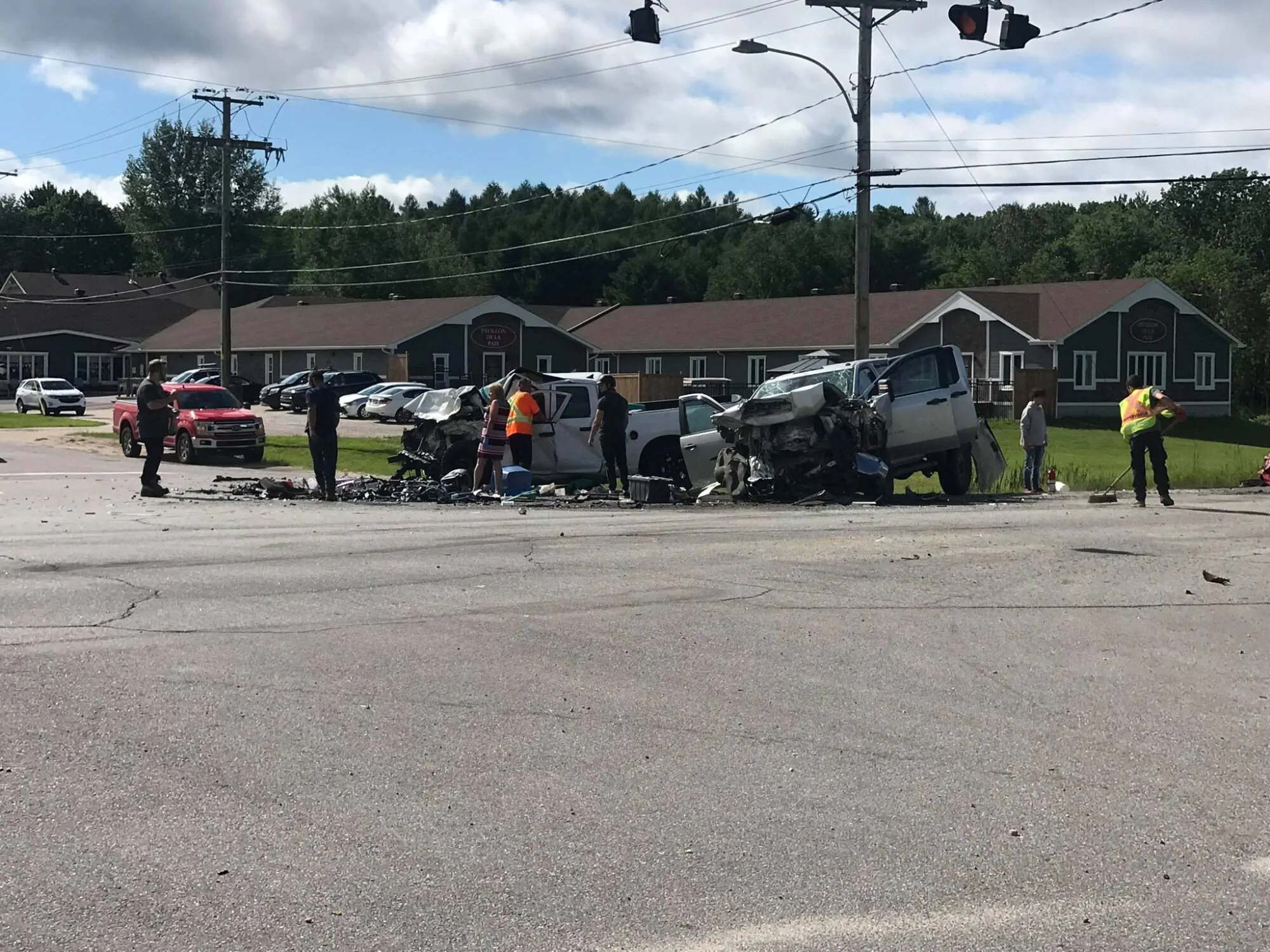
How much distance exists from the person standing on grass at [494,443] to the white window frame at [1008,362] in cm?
3928

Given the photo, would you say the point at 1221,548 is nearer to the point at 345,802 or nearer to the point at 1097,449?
the point at 345,802

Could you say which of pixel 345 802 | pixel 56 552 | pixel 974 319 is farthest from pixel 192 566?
pixel 974 319

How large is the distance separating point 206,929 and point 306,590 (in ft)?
21.5

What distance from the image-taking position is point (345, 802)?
588 centimetres

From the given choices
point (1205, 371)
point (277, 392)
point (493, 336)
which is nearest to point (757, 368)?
point (493, 336)

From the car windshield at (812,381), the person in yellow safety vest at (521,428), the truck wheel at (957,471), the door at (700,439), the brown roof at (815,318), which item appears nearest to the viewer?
the person in yellow safety vest at (521,428)

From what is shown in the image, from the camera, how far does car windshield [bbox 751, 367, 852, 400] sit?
828 inches

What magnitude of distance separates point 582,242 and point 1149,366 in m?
51.4

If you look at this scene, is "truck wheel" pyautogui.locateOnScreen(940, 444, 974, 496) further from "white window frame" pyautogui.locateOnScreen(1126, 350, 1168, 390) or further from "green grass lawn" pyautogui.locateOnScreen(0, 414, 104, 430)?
"white window frame" pyautogui.locateOnScreen(1126, 350, 1168, 390)

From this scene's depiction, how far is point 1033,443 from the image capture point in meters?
23.3

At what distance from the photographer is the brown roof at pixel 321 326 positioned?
66188 millimetres

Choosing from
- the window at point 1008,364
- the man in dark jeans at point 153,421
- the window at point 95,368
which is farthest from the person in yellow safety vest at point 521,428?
the window at point 95,368

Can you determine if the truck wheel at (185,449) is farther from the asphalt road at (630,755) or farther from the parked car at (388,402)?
the parked car at (388,402)

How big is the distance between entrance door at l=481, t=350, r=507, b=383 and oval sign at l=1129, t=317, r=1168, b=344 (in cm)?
2760
